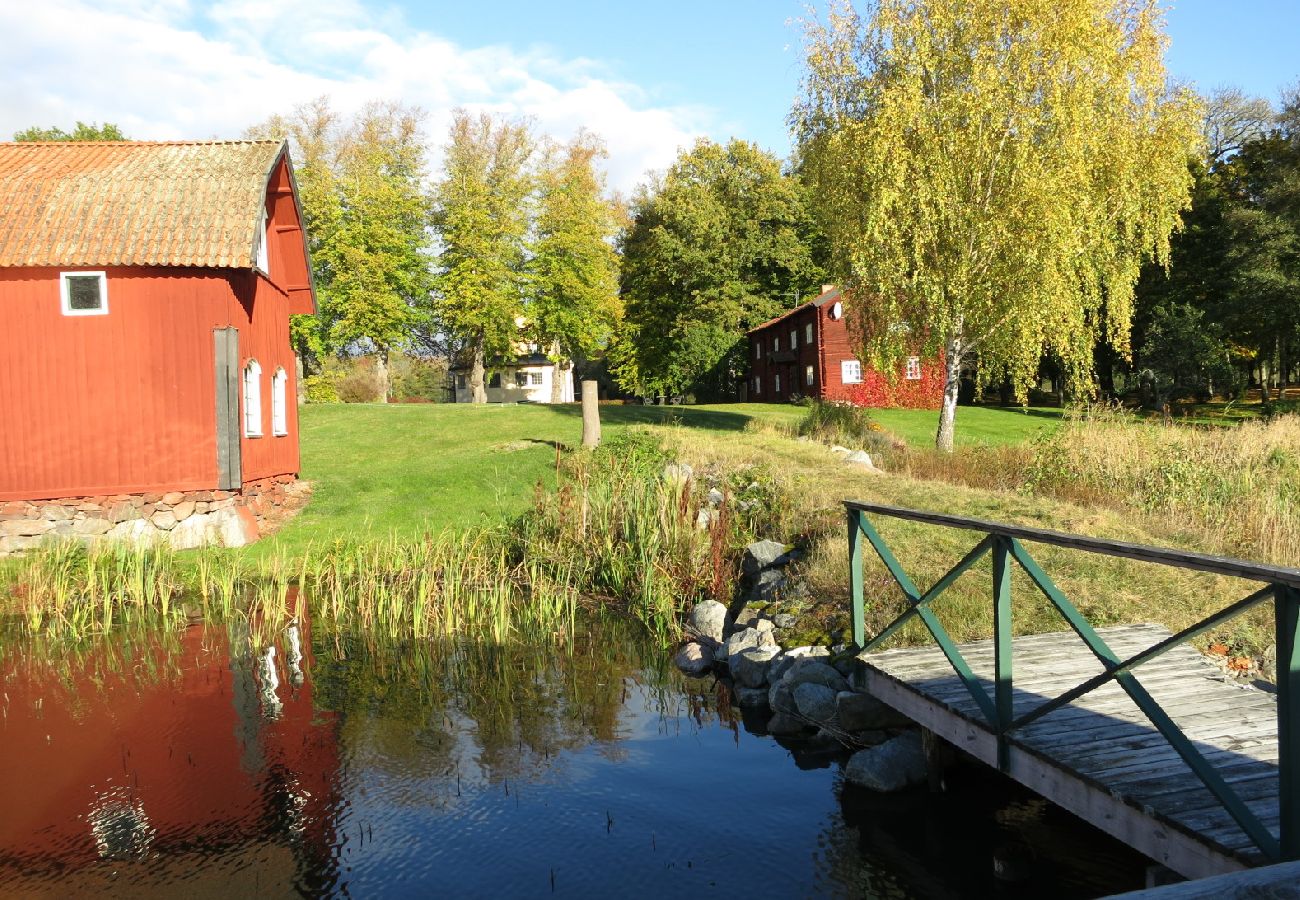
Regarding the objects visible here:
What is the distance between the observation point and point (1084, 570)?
9.64 meters

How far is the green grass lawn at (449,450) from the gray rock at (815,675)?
7.39m

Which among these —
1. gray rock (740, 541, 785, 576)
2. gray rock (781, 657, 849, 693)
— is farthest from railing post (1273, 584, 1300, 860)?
gray rock (740, 541, 785, 576)

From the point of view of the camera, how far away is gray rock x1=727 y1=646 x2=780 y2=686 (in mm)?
9281

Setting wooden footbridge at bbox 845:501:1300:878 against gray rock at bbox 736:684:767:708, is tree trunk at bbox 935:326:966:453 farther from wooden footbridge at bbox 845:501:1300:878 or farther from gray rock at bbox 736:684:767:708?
wooden footbridge at bbox 845:501:1300:878

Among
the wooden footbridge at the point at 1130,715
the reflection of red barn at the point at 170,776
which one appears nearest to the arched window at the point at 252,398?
the reflection of red barn at the point at 170,776

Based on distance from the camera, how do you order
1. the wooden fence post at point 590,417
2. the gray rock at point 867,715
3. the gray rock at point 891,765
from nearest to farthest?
the gray rock at point 891,765, the gray rock at point 867,715, the wooden fence post at point 590,417

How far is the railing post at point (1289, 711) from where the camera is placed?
337cm

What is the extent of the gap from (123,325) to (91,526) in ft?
11.4

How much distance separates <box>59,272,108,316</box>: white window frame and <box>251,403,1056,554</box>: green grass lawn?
4.84 metres

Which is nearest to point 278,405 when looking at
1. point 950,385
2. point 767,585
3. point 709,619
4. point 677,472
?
point 677,472

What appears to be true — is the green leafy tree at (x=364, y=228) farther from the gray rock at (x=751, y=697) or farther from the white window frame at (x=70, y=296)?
the gray rock at (x=751, y=697)

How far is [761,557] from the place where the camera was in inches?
476

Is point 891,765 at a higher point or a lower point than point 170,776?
higher

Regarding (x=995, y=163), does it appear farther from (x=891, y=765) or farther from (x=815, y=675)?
(x=891, y=765)
